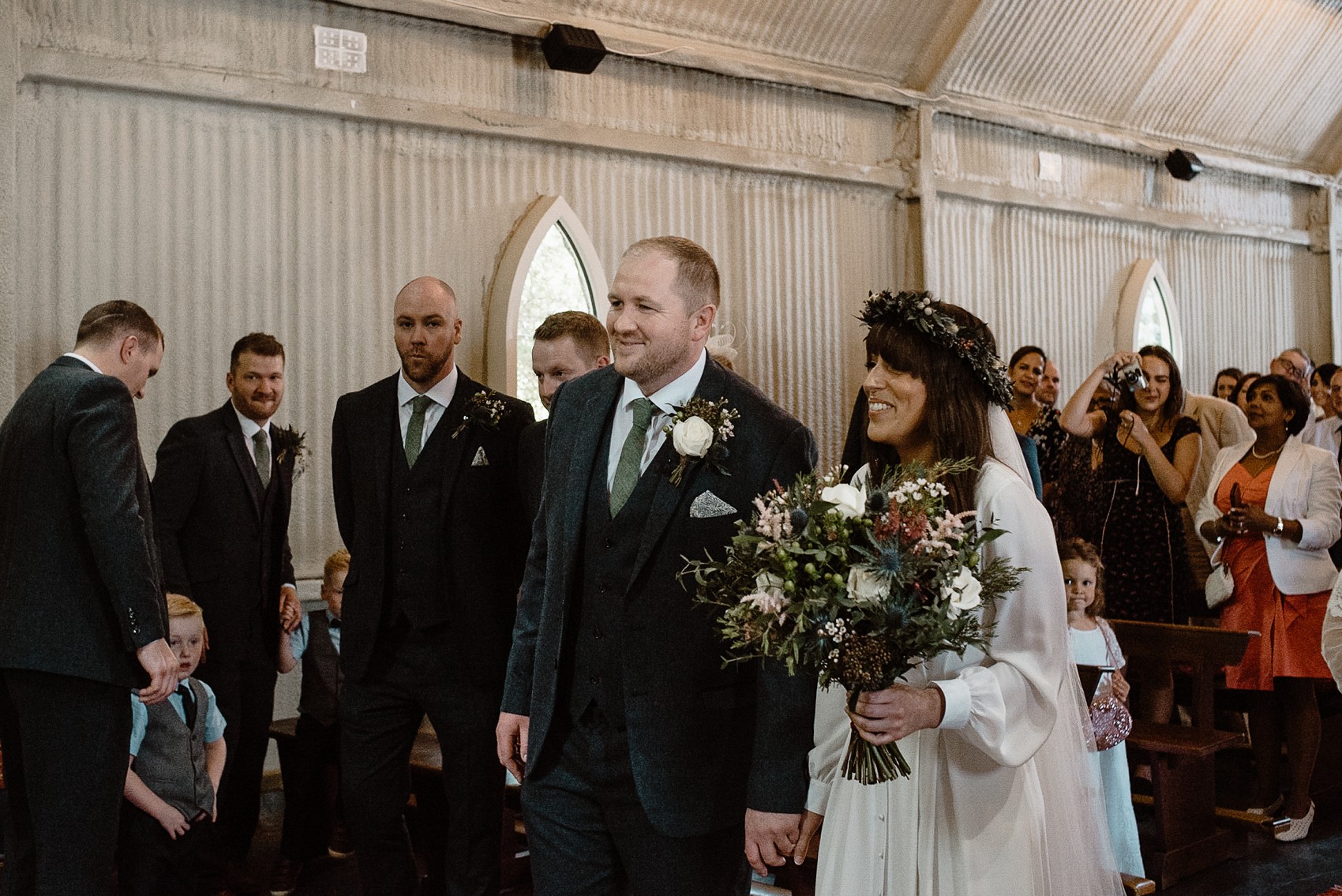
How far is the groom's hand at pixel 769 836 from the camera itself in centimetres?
287

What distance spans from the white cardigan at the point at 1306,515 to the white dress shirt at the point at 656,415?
4.24m

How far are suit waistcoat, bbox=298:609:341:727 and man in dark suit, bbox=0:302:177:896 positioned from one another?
4.50 ft

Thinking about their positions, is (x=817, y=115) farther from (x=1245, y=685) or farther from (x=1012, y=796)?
(x=1012, y=796)

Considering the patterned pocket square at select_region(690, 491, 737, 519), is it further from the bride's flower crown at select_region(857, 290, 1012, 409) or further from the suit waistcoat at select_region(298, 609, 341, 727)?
the suit waistcoat at select_region(298, 609, 341, 727)

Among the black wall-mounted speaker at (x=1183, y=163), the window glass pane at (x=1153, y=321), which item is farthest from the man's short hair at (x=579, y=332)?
the black wall-mounted speaker at (x=1183, y=163)

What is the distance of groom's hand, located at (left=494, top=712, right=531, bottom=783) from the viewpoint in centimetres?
326

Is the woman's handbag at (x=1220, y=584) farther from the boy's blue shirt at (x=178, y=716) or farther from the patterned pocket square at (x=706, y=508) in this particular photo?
the boy's blue shirt at (x=178, y=716)

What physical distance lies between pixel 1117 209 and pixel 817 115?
3.43 metres

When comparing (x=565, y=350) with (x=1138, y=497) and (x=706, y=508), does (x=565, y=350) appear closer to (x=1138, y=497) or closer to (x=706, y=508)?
(x=706, y=508)

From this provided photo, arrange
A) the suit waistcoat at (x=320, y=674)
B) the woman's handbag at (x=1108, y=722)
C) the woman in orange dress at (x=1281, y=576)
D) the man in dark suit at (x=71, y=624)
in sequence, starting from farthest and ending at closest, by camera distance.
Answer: the woman in orange dress at (x=1281, y=576) < the suit waistcoat at (x=320, y=674) < the woman's handbag at (x=1108, y=722) < the man in dark suit at (x=71, y=624)

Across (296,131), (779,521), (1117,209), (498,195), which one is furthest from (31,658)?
(1117,209)

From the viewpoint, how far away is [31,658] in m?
4.05

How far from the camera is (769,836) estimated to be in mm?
2867

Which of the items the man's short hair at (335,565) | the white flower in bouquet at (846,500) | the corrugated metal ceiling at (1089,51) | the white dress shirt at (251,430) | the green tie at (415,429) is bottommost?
the man's short hair at (335,565)
